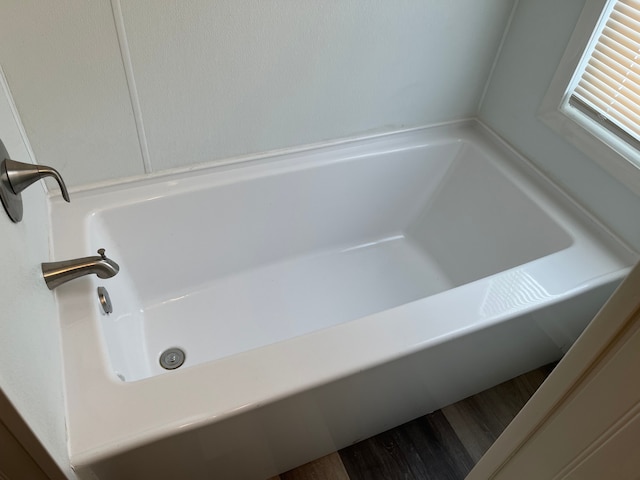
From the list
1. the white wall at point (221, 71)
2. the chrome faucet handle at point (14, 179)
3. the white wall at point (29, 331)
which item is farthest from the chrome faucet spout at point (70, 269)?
the white wall at point (221, 71)

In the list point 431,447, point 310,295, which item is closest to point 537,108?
point 310,295

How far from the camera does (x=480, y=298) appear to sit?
41.4 inches

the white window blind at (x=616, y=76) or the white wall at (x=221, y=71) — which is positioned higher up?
the white wall at (x=221, y=71)

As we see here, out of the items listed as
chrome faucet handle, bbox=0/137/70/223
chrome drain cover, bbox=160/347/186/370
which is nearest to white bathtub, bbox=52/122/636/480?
chrome drain cover, bbox=160/347/186/370

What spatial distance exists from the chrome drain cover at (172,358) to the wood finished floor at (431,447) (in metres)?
0.41

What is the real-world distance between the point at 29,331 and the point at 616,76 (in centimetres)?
136

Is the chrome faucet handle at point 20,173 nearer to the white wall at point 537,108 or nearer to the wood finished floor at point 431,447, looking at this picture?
the wood finished floor at point 431,447

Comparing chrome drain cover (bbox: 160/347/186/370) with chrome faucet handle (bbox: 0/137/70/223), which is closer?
chrome faucet handle (bbox: 0/137/70/223)

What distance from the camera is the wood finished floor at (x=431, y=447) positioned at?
1253mm

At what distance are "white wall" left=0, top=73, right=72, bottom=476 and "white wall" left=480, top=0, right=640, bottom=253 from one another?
1.30 metres

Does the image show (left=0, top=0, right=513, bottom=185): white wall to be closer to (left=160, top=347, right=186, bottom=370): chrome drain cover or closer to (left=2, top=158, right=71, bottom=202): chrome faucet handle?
(left=2, top=158, right=71, bottom=202): chrome faucet handle

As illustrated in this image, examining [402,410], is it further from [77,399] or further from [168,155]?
[168,155]

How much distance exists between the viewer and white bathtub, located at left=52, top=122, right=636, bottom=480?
2.83 ft

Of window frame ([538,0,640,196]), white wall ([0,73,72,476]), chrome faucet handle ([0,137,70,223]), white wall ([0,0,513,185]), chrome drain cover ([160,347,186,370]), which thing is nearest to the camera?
white wall ([0,73,72,476])
